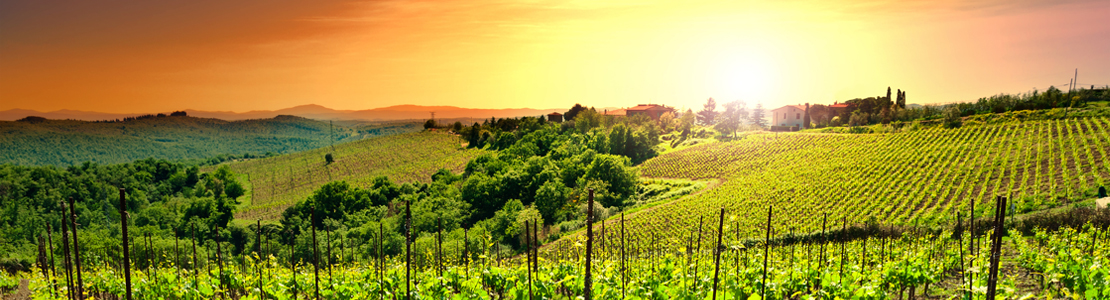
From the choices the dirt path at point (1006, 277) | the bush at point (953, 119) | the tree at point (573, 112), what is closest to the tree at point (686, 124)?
the tree at point (573, 112)

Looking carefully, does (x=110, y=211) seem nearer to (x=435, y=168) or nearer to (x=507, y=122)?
(x=435, y=168)

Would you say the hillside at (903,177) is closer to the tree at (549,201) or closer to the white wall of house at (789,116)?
the tree at (549,201)

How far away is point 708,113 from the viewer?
102062 millimetres

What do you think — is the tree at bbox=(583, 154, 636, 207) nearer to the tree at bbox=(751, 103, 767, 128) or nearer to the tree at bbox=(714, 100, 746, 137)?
the tree at bbox=(714, 100, 746, 137)

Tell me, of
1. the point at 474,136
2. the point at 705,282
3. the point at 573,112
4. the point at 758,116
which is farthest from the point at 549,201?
the point at 758,116

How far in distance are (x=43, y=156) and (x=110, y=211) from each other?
327 ft

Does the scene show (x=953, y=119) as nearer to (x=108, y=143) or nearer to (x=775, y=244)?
(x=775, y=244)

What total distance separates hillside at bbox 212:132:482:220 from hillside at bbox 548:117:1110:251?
47199 mm

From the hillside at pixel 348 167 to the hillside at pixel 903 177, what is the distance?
47199 millimetres

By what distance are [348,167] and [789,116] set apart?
3303 inches

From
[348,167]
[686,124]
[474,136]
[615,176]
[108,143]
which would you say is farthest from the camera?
[108,143]

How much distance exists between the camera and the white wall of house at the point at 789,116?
287 ft

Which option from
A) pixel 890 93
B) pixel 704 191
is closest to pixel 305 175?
pixel 704 191

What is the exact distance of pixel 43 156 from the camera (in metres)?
140
